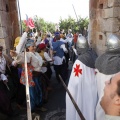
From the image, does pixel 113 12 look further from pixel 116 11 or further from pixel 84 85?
pixel 84 85

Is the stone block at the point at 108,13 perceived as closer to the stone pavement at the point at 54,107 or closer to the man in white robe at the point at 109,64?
the man in white robe at the point at 109,64

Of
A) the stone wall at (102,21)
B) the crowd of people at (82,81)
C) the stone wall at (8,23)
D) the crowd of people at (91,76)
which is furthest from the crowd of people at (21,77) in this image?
the stone wall at (102,21)

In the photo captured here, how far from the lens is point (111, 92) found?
93cm

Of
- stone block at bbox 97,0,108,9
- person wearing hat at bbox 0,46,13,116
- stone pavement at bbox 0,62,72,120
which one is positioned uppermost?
stone block at bbox 97,0,108,9

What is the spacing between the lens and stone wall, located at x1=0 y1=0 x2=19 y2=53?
421cm

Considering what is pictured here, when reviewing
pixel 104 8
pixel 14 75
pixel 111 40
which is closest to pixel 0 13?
pixel 14 75

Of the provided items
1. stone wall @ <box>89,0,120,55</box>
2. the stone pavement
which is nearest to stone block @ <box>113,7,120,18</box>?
stone wall @ <box>89,0,120,55</box>

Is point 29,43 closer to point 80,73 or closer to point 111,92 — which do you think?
point 80,73

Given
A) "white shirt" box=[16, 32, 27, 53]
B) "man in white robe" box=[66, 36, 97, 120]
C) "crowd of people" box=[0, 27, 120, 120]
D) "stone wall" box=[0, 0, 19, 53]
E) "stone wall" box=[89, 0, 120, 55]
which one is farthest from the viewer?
"stone wall" box=[0, 0, 19, 53]

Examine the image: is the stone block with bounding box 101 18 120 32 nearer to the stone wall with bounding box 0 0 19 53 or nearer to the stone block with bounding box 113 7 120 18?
the stone block with bounding box 113 7 120 18

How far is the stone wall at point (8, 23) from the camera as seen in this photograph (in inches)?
166

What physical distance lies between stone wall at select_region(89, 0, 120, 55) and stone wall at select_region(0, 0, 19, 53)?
1850 mm

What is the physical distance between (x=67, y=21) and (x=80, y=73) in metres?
26.0

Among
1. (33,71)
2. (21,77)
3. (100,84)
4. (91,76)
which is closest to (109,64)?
(100,84)
